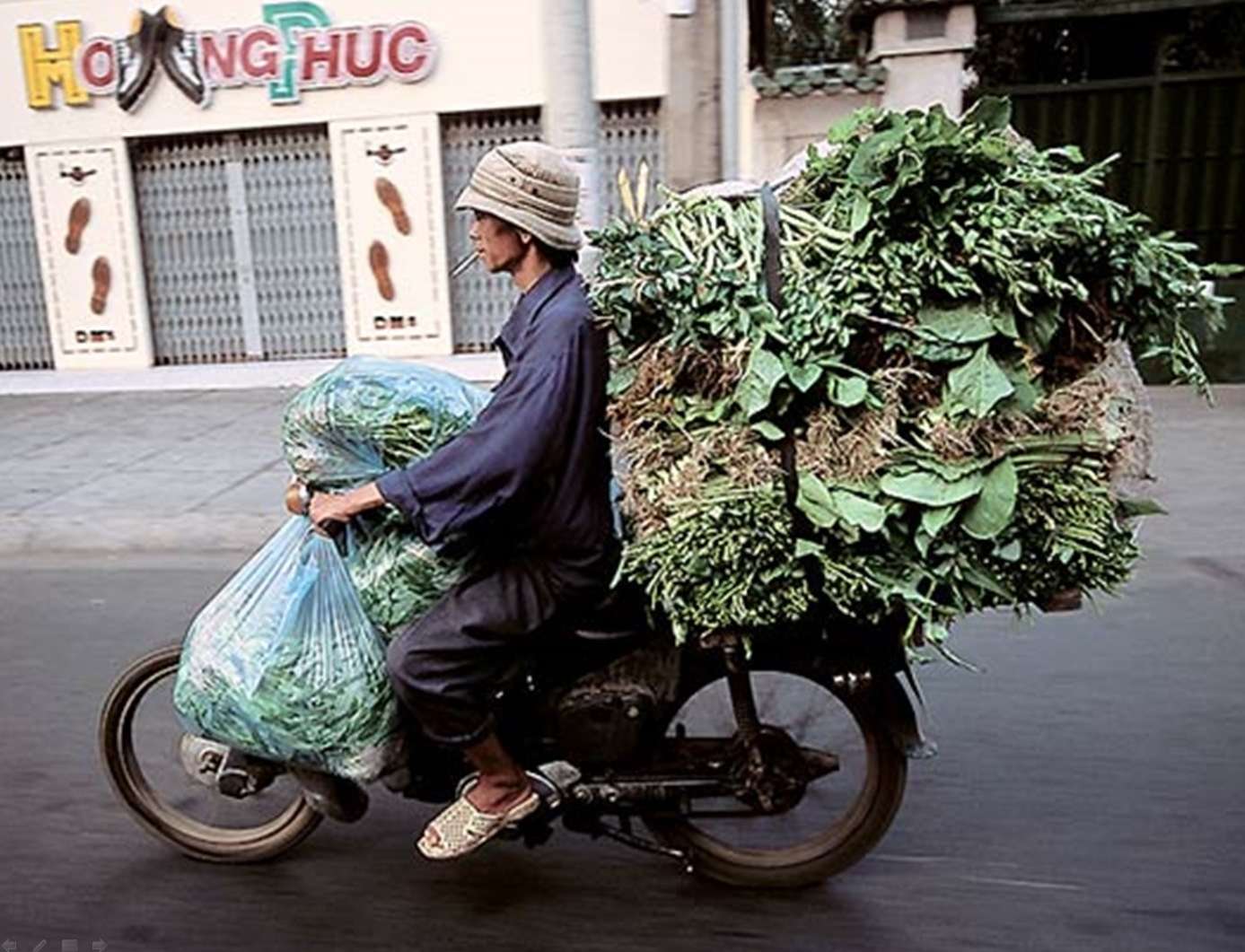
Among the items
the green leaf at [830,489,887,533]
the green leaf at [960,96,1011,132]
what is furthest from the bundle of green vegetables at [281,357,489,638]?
the green leaf at [960,96,1011,132]

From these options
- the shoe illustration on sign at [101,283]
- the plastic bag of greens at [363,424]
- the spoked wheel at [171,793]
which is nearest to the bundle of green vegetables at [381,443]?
the plastic bag of greens at [363,424]

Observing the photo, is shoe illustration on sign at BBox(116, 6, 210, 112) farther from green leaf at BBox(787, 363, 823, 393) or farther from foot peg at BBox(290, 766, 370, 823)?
green leaf at BBox(787, 363, 823, 393)

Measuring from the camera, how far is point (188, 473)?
7.38m

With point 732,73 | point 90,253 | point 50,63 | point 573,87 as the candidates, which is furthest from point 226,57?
point 573,87

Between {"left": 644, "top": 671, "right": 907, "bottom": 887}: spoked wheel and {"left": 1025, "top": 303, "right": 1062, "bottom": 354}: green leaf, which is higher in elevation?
{"left": 1025, "top": 303, "right": 1062, "bottom": 354}: green leaf

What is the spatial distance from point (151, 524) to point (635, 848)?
14.1ft

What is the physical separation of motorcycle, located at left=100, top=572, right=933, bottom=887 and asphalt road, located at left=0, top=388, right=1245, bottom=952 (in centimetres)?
15

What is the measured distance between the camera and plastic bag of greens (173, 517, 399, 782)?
2635mm

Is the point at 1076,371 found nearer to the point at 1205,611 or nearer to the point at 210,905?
the point at 210,905

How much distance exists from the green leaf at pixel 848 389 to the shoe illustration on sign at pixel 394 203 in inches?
331

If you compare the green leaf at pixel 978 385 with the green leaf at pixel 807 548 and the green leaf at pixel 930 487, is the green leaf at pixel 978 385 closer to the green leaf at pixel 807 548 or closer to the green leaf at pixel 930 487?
the green leaf at pixel 930 487

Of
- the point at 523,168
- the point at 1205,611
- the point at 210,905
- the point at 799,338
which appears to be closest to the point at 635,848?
the point at 210,905

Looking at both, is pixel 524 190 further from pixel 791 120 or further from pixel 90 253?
pixel 90 253

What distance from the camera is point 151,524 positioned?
6355 mm
